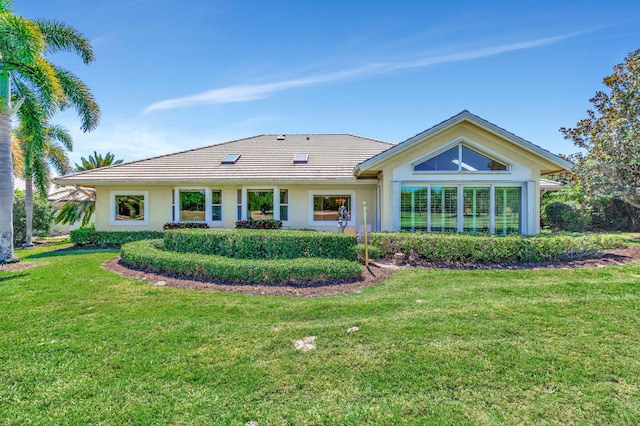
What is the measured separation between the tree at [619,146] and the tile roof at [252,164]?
416 inches

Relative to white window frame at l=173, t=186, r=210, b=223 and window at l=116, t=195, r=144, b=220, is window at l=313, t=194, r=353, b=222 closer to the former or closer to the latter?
white window frame at l=173, t=186, r=210, b=223

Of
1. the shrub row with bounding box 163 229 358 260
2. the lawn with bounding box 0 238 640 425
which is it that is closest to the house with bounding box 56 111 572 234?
the shrub row with bounding box 163 229 358 260

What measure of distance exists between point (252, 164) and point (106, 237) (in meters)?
8.00

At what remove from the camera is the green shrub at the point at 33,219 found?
17.7m

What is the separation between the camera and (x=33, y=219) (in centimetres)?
1909

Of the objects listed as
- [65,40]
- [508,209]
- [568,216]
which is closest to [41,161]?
[65,40]

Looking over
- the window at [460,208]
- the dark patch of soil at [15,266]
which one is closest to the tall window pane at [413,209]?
the window at [460,208]

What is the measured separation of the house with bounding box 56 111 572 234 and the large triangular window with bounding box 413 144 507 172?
4 centimetres

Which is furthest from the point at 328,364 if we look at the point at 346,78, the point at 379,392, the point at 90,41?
the point at 90,41

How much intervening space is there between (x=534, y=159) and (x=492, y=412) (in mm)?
11678

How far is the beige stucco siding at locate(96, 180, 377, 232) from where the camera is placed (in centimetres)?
1504

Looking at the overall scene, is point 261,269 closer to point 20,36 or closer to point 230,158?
point 20,36

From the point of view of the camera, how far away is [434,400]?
9.73 feet

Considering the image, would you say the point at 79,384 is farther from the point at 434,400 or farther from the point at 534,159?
the point at 534,159
